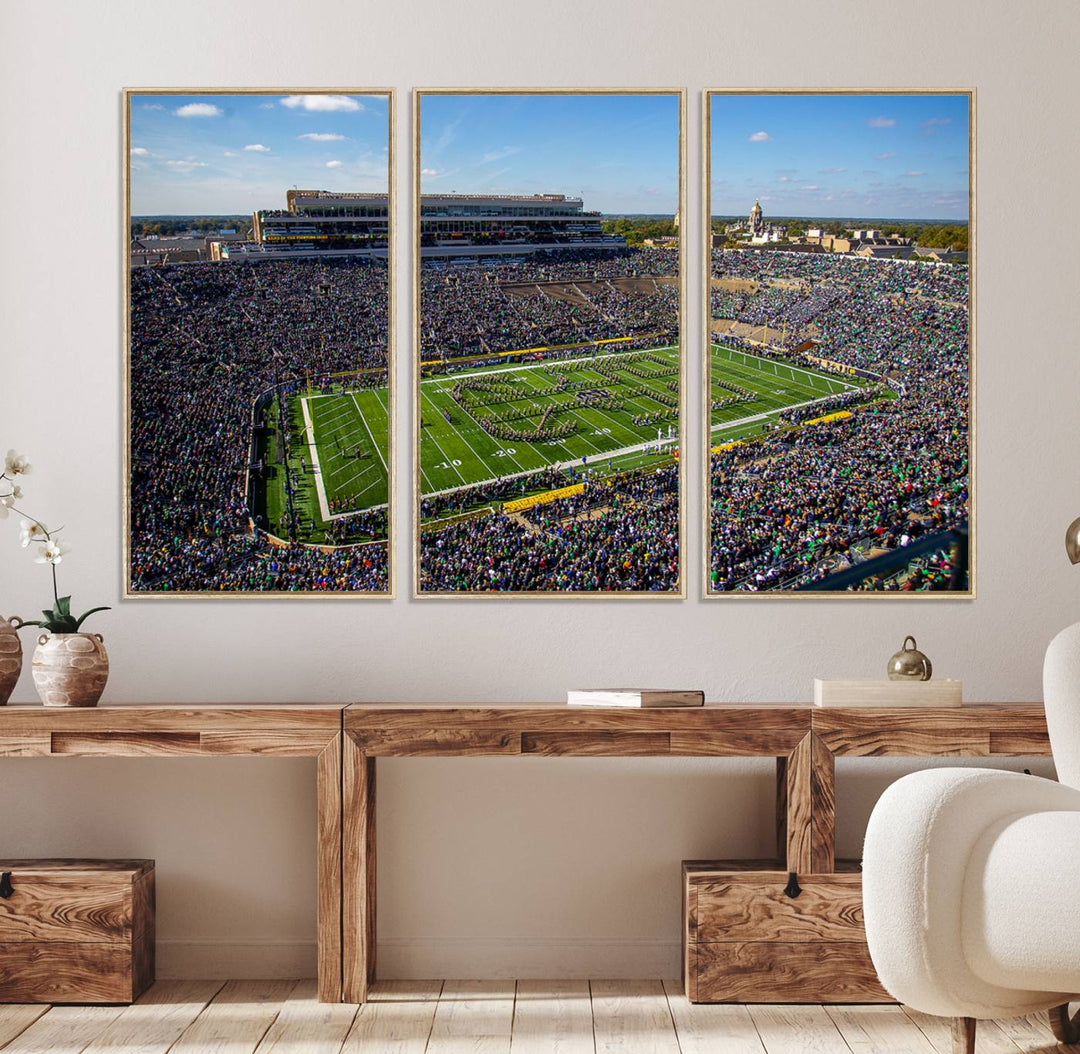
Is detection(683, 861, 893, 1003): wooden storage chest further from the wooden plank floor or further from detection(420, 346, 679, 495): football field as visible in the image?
detection(420, 346, 679, 495): football field

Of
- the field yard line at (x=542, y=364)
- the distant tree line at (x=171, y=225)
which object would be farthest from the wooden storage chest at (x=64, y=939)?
the distant tree line at (x=171, y=225)

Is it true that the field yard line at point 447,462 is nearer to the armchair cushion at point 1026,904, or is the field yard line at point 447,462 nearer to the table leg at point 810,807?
the table leg at point 810,807

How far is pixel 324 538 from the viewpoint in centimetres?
328

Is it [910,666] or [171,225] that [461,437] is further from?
[910,666]

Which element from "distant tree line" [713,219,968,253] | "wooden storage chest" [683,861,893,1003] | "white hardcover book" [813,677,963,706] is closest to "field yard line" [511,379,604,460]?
"distant tree line" [713,219,968,253]

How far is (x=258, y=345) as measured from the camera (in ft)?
10.9

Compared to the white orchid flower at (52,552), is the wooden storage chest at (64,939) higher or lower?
lower

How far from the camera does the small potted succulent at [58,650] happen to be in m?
2.94

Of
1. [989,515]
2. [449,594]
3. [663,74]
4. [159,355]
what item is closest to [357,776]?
[449,594]

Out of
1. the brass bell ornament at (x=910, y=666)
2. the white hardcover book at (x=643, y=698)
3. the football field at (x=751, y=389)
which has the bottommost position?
the white hardcover book at (x=643, y=698)

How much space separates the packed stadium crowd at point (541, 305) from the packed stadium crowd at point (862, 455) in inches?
8.4

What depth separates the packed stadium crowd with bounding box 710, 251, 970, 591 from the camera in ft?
10.8

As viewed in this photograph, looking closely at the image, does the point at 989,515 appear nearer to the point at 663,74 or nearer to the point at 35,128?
the point at 663,74

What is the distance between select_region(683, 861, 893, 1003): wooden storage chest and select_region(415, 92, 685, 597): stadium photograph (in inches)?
33.0
